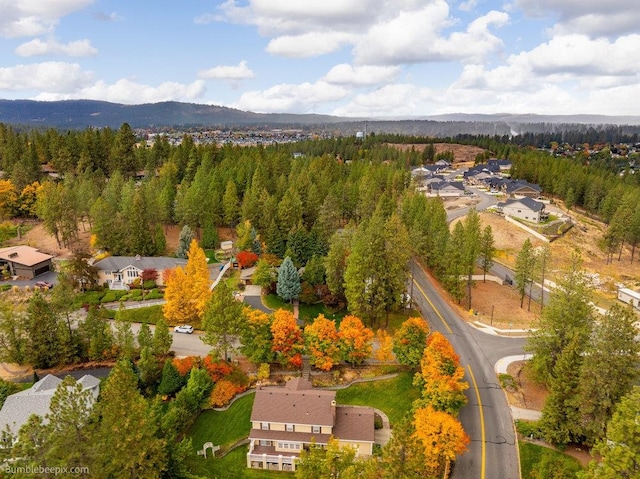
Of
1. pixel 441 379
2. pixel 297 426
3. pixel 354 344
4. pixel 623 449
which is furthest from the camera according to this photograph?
pixel 354 344

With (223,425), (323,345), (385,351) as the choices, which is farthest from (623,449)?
(223,425)

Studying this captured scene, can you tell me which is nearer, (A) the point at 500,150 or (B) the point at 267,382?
(B) the point at 267,382

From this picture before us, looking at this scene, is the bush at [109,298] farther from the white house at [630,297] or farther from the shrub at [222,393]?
the white house at [630,297]

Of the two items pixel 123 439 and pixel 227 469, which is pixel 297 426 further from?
pixel 123 439

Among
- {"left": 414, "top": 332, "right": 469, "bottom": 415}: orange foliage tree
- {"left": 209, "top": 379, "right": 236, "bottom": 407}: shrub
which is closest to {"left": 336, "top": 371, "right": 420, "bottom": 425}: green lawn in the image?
{"left": 414, "top": 332, "right": 469, "bottom": 415}: orange foliage tree

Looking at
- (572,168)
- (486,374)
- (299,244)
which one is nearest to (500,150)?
(572,168)

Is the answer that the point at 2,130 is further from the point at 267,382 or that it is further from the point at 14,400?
the point at 267,382

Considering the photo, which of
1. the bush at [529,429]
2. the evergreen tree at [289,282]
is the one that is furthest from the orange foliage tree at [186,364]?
the bush at [529,429]
